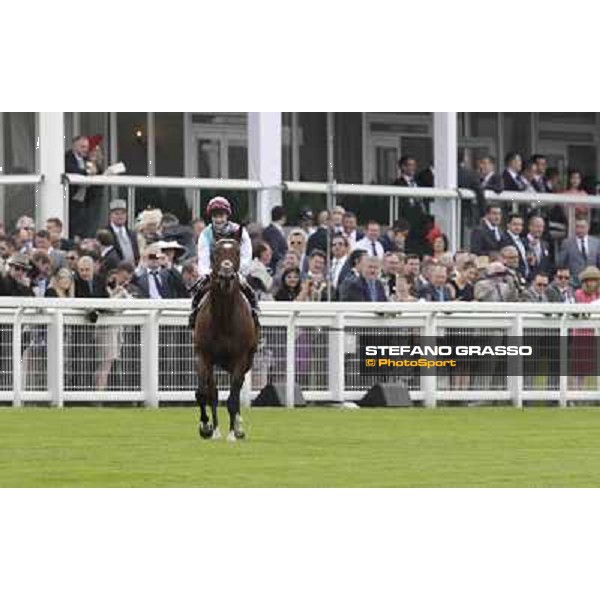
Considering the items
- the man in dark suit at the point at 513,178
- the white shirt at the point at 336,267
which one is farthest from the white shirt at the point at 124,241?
the man in dark suit at the point at 513,178

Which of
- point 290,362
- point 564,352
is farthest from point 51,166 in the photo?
point 564,352

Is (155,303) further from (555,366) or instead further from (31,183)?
(31,183)

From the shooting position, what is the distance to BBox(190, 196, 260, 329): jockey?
18.8 m

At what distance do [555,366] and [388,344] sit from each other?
2039mm

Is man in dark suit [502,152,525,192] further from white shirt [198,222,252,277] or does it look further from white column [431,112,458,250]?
white shirt [198,222,252,277]

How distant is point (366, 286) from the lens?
25.1m

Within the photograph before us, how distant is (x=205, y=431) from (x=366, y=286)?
20.9ft

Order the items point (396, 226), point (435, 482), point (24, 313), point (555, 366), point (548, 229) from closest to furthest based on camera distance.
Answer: point (435, 482), point (24, 313), point (555, 366), point (396, 226), point (548, 229)

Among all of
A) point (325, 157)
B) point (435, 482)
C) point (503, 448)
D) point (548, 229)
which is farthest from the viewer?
point (325, 157)

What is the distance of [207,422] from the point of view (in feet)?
63.0

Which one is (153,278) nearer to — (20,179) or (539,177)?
(20,179)

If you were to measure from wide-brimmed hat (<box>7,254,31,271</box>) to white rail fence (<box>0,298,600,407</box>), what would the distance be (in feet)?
1.91

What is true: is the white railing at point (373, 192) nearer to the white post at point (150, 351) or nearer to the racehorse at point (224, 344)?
the white post at point (150, 351)

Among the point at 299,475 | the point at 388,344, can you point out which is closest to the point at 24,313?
the point at 388,344
